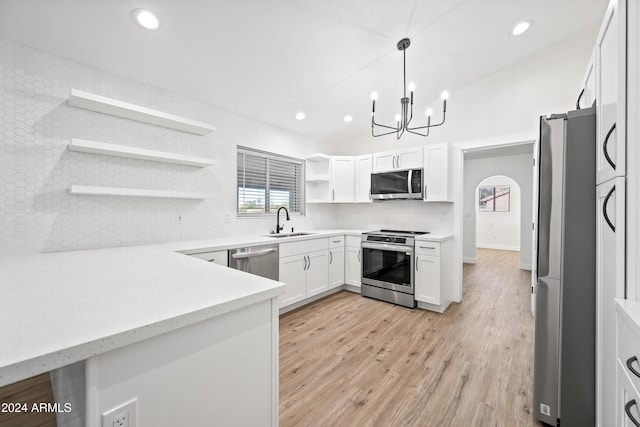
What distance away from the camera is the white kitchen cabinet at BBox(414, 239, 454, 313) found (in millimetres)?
3207

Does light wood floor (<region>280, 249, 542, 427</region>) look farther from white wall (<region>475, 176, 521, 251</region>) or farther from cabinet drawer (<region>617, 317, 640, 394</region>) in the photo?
white wall (<region>475, 176, 521, 251</region>)

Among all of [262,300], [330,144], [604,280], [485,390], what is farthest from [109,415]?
[330,144]

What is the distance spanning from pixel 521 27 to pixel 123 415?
4080 mm

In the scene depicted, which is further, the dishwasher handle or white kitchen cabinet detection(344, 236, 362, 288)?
white kitchen cabinet detection(344, 236, 362, 288)

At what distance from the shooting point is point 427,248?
3.30 meters

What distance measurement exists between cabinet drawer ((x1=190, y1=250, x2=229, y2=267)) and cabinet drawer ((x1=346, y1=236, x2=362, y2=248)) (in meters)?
2.01

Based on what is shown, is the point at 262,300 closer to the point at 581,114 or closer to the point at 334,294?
the point at 581,114

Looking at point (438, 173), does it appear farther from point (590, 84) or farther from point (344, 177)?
point (590, 84)

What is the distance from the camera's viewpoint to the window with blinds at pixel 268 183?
11.5 ft

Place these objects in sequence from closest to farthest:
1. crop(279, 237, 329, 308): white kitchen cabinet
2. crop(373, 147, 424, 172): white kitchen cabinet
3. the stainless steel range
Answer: crop(279, 237, 329, 308): white kitchen cabinet
the stainless steel range
crop(373, 147, 424, 172): white kitchen cabinet

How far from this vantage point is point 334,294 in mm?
3955

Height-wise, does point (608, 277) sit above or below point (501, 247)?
above

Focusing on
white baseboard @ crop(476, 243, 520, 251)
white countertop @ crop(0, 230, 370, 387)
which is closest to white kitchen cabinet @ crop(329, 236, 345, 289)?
white countertop @ crop(0, 230, 370, 387)

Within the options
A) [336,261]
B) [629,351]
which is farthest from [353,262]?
[629,351]
